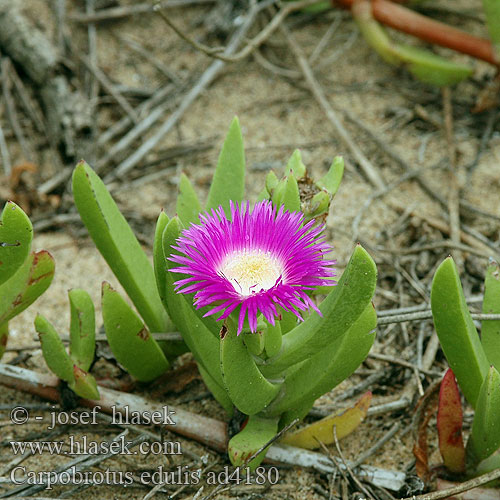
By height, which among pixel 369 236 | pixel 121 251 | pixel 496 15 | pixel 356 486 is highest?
pixel 496 15

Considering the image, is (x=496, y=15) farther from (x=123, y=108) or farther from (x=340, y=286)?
(x=340, y=286)

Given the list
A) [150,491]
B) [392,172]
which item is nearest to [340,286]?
[150,491]

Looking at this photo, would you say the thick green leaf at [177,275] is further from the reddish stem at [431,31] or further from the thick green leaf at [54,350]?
the reddish stem at [431,31]

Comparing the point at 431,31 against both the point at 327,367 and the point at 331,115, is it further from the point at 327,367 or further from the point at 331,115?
the point at 327,367

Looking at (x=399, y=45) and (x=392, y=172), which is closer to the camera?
(x=392, y=172)

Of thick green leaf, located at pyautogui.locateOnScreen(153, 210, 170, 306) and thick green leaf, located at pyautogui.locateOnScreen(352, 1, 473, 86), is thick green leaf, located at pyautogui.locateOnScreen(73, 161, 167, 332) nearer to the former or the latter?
thick green leaf, located at pyautogui.locateOnScreen(153, 210, 170, 306)

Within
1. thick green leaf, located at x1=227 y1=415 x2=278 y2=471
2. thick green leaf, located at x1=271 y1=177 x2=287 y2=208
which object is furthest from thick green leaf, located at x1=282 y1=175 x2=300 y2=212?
thick green leaf, located at x1=227 y1=415 x2=278 y2=471
